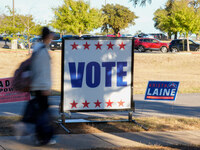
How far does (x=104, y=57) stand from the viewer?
8008 millimetres

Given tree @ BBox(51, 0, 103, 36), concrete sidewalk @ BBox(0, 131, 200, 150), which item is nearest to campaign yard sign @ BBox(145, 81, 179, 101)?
concrete sidewalk @ BBox(0, 131, 200, 150)

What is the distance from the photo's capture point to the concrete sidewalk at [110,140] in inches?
249

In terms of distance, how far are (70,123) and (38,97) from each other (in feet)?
10.6

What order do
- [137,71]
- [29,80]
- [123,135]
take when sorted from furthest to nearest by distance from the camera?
[137,71]
[123,135]
[29,80]

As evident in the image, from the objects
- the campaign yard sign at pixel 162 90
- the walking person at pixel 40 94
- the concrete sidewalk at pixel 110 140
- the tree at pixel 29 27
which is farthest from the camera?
the tree at pixel 29 27

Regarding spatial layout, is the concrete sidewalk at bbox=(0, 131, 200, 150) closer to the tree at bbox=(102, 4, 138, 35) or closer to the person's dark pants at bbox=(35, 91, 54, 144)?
the person's dark pants at bbox=(35, 91, 54, 144)

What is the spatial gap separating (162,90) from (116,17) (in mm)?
67684

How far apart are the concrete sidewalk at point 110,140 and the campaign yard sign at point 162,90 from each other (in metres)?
1.54

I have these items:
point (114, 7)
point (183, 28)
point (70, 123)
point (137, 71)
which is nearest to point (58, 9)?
point (183, 28)

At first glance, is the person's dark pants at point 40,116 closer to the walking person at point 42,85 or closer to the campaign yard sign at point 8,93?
the walking person at point 42,85

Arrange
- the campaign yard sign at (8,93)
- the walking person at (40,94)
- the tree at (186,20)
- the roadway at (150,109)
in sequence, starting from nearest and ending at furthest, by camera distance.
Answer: the walking person at (40,94) → the campaign yard sign at (8,93) → the roadway at (150,109) → the tree at (186,20)

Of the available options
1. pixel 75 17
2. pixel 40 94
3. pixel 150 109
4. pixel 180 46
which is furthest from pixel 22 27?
pixel 40 94

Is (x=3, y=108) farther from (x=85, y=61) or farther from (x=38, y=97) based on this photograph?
(x=38, y=97)

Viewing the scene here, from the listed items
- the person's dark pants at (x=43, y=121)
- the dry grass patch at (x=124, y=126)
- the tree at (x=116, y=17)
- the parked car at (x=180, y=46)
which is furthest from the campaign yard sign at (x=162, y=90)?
the tree at (x=116, y=17)
